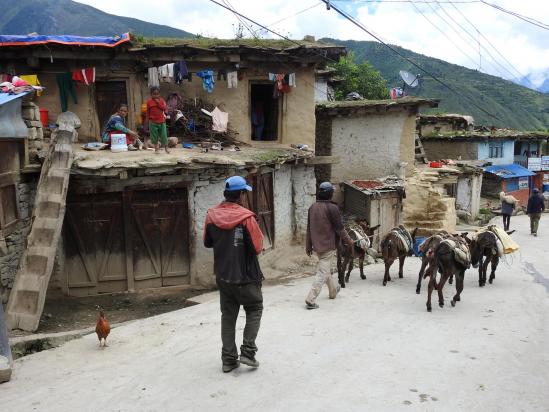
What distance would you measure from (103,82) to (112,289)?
5.84 meters

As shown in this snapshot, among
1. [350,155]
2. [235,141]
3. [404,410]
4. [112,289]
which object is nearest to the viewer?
[404,410]

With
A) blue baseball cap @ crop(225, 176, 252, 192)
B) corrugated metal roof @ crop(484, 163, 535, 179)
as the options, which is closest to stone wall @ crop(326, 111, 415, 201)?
blue baseball cap @ crop(225, 176, 252, 192)

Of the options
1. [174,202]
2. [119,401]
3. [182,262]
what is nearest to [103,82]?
[174,202]

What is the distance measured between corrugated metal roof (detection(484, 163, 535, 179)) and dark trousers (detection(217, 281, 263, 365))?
30.7 metres

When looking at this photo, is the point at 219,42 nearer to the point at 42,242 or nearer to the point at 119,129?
the point at 119,129

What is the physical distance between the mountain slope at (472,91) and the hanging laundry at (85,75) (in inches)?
2305

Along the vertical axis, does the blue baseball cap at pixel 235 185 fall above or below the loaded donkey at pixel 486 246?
above

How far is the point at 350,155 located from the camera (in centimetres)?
1955

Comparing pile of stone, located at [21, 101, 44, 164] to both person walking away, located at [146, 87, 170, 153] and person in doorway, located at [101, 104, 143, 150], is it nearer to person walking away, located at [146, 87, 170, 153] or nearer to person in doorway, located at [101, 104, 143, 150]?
person in doorway, located at [101, 104, 143, 150]

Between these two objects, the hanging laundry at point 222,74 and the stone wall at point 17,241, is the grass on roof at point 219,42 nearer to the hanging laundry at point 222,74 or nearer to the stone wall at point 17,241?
the hanging laundry at point 222,74

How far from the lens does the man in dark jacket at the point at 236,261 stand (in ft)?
16.3

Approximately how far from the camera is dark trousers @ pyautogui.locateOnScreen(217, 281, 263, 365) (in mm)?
4992

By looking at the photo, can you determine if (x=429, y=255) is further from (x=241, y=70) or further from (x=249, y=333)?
(x=241, y=70)

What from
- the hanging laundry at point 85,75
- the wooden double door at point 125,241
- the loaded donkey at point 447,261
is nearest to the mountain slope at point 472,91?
the hanging laundry at point 85,75
